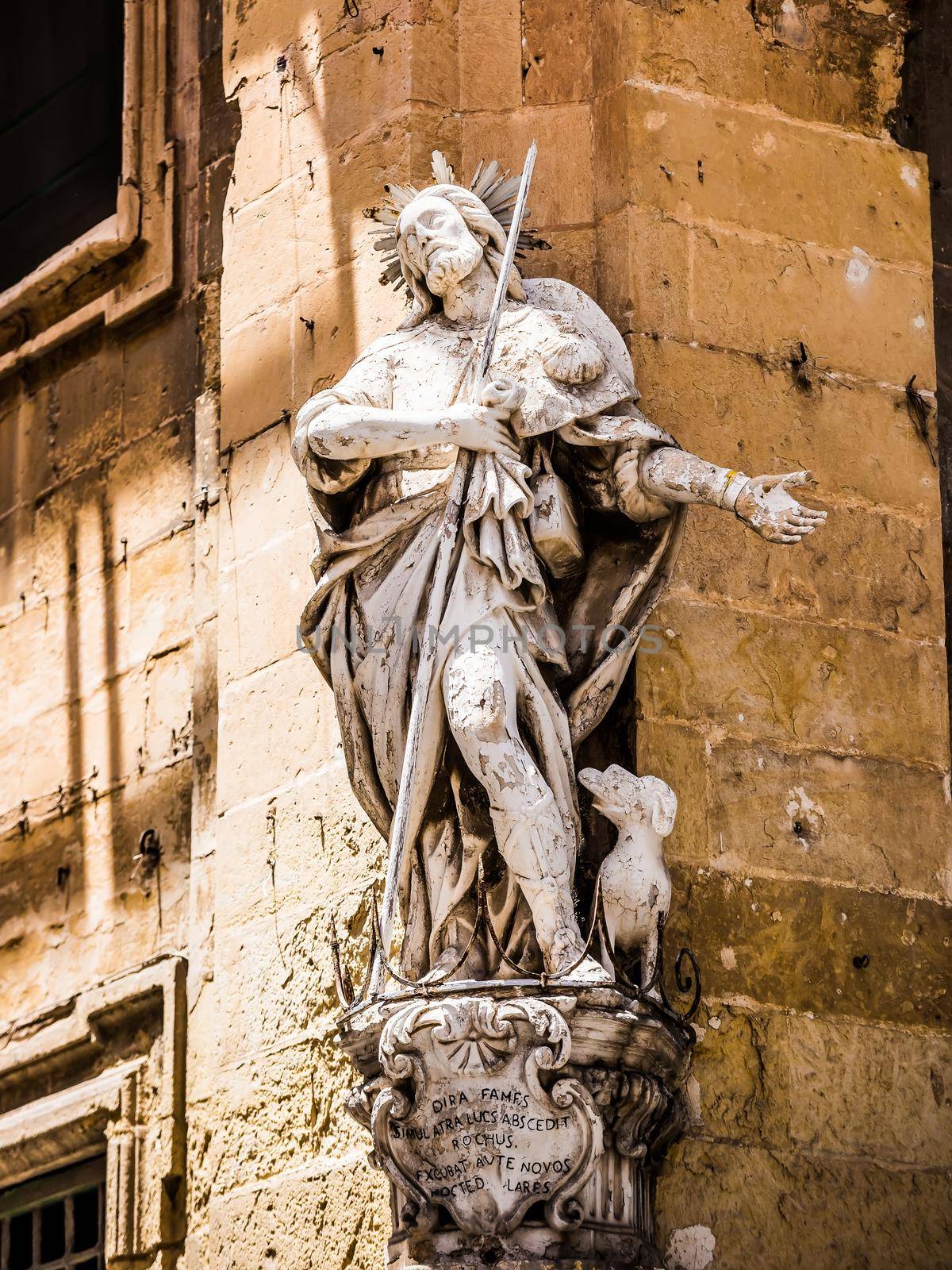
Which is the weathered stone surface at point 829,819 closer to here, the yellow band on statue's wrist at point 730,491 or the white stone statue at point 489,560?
the white stone statue at point 489,560

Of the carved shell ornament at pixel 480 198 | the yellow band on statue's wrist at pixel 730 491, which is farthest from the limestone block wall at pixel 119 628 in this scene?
the yellow band on statue's wrist at pixel 730 491

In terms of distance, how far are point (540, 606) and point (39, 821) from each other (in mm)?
2674

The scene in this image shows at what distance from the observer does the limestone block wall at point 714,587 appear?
22.6 feet

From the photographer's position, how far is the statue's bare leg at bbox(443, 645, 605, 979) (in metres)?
6.22

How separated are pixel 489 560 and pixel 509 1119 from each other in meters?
1.24

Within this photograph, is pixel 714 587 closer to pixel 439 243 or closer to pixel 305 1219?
pixel 439 243

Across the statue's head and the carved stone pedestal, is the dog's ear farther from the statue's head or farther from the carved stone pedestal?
the statue's head

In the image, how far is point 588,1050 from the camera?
20.1ft

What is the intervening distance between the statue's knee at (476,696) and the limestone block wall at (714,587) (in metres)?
0.72

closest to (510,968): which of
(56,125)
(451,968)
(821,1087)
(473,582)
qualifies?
(451,968)

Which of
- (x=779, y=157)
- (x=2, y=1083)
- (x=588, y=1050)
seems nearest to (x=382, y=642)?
(x=588, y=1050)

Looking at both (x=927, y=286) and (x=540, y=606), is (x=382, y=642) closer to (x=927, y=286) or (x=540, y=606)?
(x=540, y=606)

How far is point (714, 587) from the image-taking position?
7.23 m

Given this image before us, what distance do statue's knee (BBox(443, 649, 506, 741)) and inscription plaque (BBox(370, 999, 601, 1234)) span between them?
0.59m
